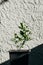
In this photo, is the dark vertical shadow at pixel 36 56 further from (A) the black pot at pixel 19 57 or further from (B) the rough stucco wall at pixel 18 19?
(A) the black pot at pixel 19 57

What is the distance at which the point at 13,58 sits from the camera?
4.25 meters

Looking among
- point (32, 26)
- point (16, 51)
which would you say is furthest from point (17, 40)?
point (32, 26)

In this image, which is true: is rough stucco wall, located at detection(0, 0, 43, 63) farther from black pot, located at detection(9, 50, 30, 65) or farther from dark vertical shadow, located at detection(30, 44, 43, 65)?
black pot, located at detection(9, 50, 30, 65)

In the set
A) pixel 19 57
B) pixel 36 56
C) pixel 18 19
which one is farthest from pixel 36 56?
pixel 19 57

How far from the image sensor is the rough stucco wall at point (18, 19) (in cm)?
542

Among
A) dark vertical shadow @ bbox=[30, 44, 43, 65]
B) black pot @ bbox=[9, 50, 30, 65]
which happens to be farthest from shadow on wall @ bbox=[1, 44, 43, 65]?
black pot @ bbox=[9, 50, 30, 65]

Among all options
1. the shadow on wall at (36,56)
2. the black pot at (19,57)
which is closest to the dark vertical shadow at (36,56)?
the shadow on wall at (36,56)

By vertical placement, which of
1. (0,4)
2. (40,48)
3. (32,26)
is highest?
(0,4)

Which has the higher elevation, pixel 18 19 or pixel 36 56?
pixel 18 19

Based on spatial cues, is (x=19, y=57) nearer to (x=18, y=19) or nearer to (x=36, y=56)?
(x=36, y=56)

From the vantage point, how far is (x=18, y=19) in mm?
5496

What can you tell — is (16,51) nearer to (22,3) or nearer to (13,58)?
(13,58)

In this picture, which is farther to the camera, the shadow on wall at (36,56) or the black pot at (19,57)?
the shadow on wall at (36,56)

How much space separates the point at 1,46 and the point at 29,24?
0.60 meters
